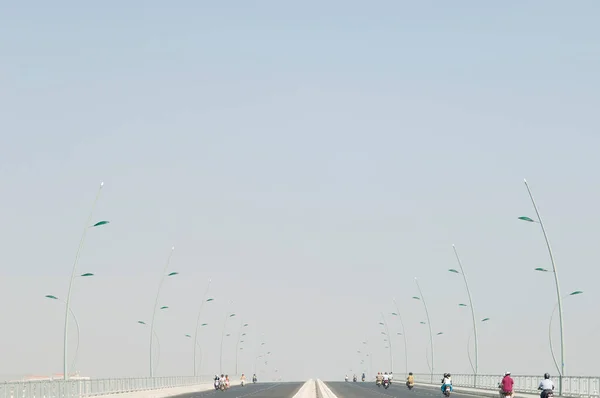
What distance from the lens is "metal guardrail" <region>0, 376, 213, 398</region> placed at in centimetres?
5231

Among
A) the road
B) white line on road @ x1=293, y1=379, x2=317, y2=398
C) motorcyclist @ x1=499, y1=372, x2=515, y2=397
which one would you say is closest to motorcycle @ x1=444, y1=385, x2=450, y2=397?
the road

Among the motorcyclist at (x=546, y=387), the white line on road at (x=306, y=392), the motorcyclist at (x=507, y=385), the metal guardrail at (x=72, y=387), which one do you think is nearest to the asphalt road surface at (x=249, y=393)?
the white line on road at (x=306, y=392)

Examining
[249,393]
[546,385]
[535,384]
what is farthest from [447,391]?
[249,393]

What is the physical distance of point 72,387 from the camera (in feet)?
208

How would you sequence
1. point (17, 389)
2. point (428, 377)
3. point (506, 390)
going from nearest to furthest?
point (17, 389) < point (506, 390) < point (428, 377)

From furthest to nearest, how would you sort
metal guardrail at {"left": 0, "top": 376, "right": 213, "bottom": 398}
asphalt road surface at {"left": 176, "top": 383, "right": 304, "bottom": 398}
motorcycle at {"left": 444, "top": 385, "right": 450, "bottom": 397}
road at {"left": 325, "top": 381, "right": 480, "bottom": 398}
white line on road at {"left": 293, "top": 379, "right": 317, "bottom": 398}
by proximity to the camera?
asphalt road surface at {"left": 176, "top": 383, "right": 304, "bottom": 398} → road at {"left": 325, "top": 381, "right": 480, "bottom": 398} → motorcycle at {"left": 444, "top": 385, "right": 450, "bottom": 397} → white line on road at {"left": 293, "top": 379, "right": 317, "bottom": 398} → metal guardrail at {"left": 0, "top": 376, "right": 213, "bottom": 398}

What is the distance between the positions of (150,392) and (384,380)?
39418 mm

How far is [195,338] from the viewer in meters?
126

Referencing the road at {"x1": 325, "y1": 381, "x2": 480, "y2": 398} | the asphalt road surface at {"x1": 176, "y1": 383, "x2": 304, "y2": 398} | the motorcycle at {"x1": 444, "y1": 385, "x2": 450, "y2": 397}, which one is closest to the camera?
the motorcycle at {"x1": 444, "y1": 385, "x2": 450, "y2": 397}

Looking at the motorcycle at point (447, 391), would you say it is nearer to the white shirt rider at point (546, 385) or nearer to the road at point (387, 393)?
the road at point (387, 393)

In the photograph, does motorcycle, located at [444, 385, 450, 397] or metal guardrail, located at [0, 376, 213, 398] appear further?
motorcycle, located at [444, 385, 450, 397]

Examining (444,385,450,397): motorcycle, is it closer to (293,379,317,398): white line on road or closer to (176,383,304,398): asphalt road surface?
(293,379,317,398): white line on road

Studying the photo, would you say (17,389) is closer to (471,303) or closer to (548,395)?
(548,395)

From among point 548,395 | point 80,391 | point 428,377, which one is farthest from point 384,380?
point 548,395
